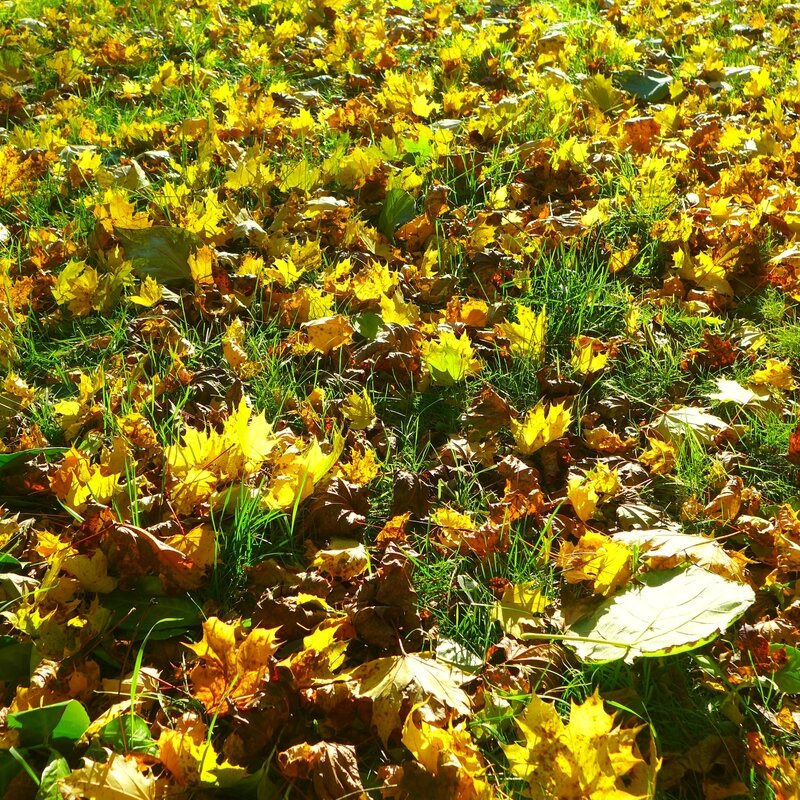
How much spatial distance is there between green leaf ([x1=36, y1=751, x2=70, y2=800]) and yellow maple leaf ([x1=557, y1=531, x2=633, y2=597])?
101 centimetres

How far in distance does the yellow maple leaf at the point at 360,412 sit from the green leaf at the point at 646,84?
258 cm

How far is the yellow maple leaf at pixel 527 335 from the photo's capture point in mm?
2166

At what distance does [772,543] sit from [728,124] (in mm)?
2415

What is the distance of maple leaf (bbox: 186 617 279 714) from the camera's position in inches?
51.9

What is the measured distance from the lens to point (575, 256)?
249 centimetres

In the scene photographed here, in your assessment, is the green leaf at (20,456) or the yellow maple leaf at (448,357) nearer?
the green leaf at (20,456)

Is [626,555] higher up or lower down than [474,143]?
lower down

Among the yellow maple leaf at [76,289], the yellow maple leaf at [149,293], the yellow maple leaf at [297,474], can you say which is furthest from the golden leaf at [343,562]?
the yellow maple leaf at [76,289]

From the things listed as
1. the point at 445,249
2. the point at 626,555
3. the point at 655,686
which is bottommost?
the point at 655,686

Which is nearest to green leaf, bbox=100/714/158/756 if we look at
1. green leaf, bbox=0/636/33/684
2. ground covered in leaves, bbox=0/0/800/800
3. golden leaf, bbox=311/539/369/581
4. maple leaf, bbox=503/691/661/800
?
ground covered in leaves, bbox=0/0/800/800

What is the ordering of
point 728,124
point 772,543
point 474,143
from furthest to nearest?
point 728,124 → point 474,143 → point 772,543

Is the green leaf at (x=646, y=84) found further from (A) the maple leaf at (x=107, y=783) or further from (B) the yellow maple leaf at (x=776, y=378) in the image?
(A) the maple leaf at (x=107, y=783)

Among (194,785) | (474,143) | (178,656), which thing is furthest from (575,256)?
(194,785)

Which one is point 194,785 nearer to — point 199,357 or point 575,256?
point 199,357
